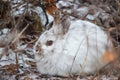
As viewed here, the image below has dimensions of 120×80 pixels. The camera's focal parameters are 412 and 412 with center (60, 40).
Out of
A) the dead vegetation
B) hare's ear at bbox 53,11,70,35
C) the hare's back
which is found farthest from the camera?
hare's ear at bbox 53,11,70,35

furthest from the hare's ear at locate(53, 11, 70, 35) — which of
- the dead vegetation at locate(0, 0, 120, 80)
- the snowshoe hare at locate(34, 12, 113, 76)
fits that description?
the dead vegetation at locate(0, 0, 120, 80)

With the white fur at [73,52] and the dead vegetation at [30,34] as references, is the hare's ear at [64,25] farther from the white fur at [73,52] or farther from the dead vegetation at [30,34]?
the dead vegetation at [30,34]

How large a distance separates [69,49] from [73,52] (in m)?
0.05

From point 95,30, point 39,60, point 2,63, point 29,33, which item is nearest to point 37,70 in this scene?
point 39,60

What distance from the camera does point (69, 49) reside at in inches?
159

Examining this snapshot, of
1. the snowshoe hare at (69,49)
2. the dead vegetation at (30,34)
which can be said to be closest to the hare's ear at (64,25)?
the snowshoe hare at (69,49)

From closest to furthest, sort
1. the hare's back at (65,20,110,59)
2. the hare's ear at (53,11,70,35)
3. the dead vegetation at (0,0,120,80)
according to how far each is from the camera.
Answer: the dead vegetation at (0,0,120,80)
the hare's back at (65,20,110,59)
the hare's ear at (53,11,70,35)

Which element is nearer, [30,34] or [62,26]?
[62,26]

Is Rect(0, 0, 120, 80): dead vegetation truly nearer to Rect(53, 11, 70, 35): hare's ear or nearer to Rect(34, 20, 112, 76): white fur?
Rect(34, 20, 112, 76): white fur

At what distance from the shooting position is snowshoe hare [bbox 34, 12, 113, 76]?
3.97m

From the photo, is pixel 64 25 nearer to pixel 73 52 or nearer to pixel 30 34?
pixel 73 52

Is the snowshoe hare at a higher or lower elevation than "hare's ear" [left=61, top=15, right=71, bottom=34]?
lower

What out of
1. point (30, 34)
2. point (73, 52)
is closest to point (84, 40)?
point (73, 52)

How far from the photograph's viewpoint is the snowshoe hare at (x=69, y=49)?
13.0ft
